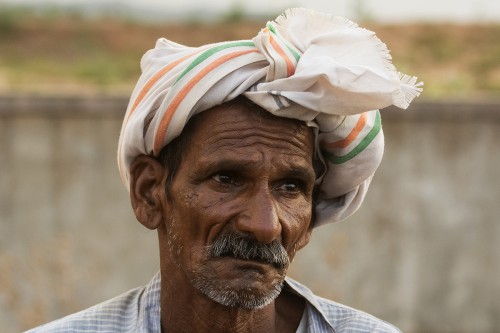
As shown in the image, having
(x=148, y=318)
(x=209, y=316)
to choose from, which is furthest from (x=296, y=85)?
(x=148, y=318)

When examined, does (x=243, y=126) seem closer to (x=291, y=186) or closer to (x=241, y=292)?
(x=291, y=186)

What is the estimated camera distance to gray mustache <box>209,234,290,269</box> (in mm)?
3715

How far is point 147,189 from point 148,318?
1.39 ft

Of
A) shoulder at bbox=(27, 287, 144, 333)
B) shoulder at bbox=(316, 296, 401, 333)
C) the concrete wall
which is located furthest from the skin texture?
the concrete wall

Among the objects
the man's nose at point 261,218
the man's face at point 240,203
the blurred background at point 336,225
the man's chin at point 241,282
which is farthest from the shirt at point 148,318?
the blurred background at point 336,225

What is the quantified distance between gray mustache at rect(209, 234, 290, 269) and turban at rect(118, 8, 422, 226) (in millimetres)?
398

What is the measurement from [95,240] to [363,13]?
265 inches

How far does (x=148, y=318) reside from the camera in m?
4.04

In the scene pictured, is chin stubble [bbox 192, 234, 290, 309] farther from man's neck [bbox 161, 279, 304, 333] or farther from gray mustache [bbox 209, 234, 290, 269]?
man's neck [bbox 161, 279, 304, 333]

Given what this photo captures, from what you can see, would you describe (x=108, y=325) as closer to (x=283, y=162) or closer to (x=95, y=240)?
(x=283, y=162)

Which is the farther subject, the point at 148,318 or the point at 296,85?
the point at 148,318

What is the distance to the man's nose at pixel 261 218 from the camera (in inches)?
145

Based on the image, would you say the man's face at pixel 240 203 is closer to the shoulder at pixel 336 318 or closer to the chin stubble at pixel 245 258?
the chin stubble at pixel 245 258

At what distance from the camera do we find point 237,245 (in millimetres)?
3725
